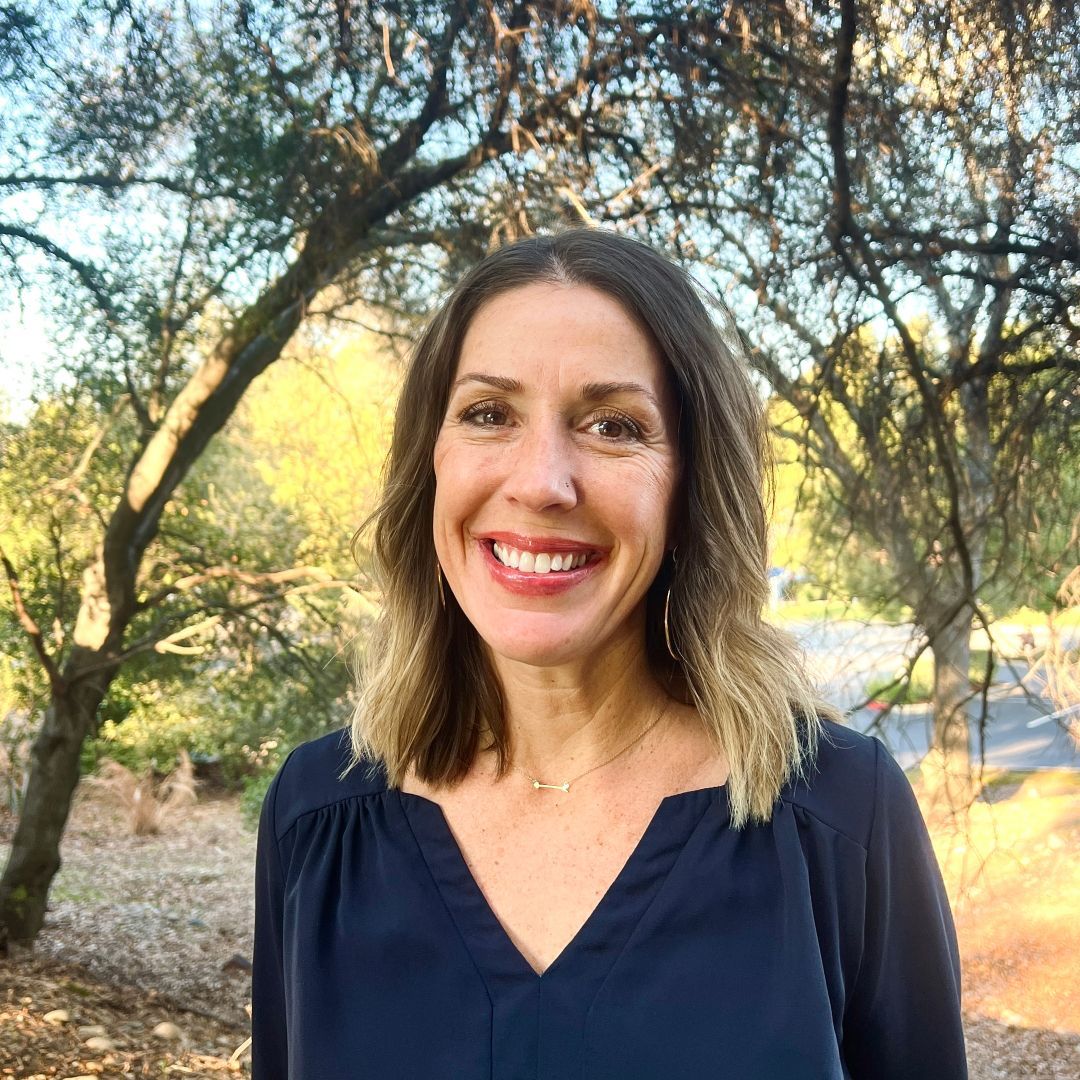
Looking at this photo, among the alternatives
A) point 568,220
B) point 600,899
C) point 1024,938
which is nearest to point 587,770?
point 600,899

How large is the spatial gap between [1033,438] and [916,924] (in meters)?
2.41

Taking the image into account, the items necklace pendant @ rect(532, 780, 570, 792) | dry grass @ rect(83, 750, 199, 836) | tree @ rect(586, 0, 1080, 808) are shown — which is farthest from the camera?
dry grass @ rect(83, 750, 199, 836)

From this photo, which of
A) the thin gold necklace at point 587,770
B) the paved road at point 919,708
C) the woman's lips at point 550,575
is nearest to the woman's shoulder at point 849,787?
the thin gold necklace at point 587,770

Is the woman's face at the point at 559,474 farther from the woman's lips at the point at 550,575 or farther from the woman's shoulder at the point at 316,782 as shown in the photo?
the woman's shoulder at the point at 316,782

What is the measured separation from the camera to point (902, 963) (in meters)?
1.24

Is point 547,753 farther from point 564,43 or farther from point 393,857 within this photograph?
point 564,43

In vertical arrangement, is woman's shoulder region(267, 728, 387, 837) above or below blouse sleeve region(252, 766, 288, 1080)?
above

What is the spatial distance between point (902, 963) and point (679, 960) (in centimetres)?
28

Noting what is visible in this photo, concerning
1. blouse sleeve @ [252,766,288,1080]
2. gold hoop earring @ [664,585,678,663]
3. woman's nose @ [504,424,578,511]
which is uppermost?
woman's nose @ [504,424,578,511]

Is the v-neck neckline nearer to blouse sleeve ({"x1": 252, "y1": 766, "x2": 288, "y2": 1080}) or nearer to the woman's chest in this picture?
the woman's chest

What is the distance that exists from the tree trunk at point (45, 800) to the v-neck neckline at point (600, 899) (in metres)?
3.38

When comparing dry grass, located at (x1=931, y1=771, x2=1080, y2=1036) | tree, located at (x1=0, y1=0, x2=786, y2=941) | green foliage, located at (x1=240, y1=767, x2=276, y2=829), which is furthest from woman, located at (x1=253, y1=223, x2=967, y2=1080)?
green foliage, located at (x1=240, y1=767, x2=276, y2=829)

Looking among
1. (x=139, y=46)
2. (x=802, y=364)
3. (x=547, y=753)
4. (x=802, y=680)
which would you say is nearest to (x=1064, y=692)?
(x=802, y=364)

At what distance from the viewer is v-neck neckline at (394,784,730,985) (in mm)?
1186
